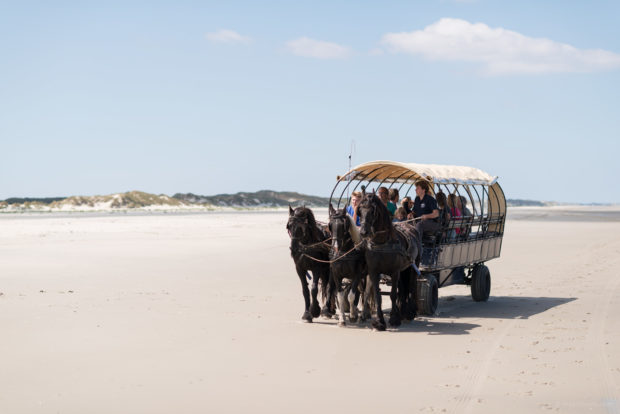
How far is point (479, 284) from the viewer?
48.4ft

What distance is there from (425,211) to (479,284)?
8.52 feet

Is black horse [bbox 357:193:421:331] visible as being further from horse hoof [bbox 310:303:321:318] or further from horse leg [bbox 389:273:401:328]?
horse hoof [bbox 310:303:321:318]

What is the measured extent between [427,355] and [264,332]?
261cm

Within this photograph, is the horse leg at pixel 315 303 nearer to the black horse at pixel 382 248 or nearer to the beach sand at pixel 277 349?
the beach sand at pixel 277 349

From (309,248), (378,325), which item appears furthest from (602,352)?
(309,248)

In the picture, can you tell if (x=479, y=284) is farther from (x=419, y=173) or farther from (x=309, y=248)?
(x=309, y=248)

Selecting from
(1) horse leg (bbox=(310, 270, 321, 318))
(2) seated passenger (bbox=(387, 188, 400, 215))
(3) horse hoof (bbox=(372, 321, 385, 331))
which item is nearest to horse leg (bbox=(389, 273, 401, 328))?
(3) horse hoof (bbox=(372, 321, 385, 331))

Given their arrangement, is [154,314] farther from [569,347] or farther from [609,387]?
[609,387]

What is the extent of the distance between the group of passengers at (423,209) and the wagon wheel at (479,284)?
0.99 meters

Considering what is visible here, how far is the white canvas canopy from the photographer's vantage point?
1295cm

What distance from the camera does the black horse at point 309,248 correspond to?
11.5 metres

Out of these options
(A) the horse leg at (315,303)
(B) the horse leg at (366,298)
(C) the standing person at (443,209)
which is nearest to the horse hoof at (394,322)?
Answer: (B) the horse leg at (366,298)

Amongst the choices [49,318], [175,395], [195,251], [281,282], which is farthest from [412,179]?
[195,251]

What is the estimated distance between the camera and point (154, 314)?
41.6ft
